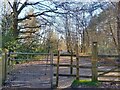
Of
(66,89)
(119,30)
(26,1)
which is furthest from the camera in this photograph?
(26,1)

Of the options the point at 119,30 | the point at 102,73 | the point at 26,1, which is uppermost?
the point at 26,1

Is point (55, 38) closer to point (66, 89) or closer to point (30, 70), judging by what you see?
point (30, 70)

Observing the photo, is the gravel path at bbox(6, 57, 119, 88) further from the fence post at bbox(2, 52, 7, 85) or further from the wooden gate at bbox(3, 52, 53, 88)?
the fence post at bbox(2, 52, 7, 85)

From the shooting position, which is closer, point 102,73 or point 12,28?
point 102,73

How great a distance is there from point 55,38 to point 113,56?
464 cm

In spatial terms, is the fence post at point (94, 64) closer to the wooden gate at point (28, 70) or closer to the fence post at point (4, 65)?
the wooden gate at point (28, 70)

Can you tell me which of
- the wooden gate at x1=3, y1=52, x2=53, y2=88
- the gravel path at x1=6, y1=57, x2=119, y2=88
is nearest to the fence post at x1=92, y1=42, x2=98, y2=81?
the gravel path at x1=6, y1=57, x2=119, y2=88

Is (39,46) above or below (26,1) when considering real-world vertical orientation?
below

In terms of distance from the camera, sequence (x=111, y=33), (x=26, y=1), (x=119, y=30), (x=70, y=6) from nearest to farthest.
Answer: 1. (x=119, y=30)
2. (x=111, y=33)
3. (x=70, y=6)
4. (x=26, y=1)

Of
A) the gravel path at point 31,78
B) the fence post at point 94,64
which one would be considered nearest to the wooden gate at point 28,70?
the gravel path at point 31,78

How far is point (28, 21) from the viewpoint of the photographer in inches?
409

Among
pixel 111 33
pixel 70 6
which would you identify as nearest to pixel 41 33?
pixel 70 6

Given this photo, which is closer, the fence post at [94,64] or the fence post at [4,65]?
the fence post at [94,64]

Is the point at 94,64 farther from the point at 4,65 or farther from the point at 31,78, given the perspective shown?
the point at 4,65
